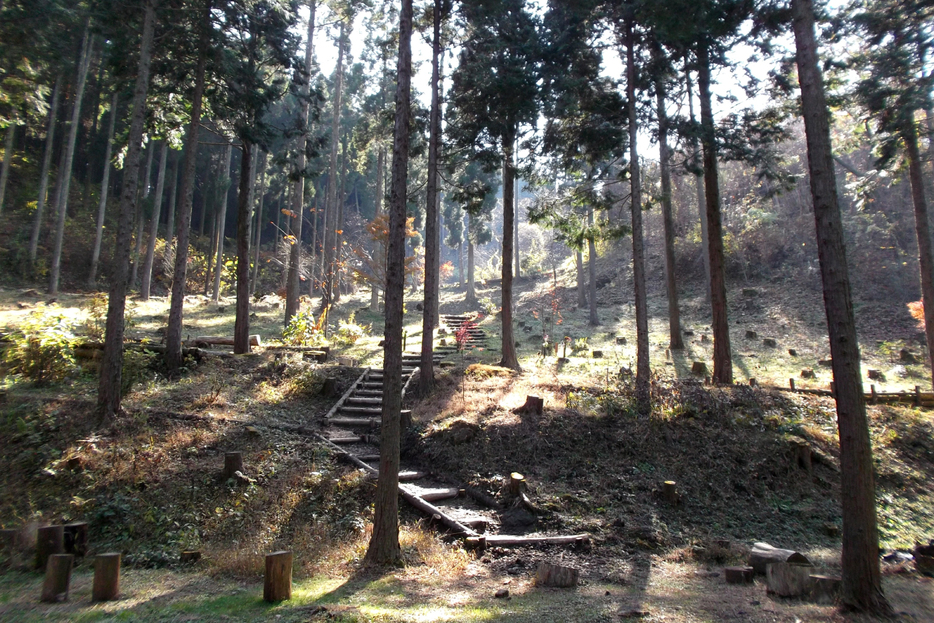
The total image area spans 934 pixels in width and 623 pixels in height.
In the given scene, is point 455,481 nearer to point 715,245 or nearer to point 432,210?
point 432,210

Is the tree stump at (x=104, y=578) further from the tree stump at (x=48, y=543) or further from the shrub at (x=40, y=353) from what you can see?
the shrub at (x=40, y=353)

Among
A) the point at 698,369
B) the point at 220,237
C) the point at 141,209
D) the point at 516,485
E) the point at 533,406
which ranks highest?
the point at 141,209

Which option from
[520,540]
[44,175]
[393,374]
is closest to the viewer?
[393,374]

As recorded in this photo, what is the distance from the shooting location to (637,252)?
1207 centimetres

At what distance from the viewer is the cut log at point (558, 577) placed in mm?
6109

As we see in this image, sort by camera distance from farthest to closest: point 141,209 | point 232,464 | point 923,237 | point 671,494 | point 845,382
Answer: point 141,209
point 923,237
point 232,464
point 671,494
point 845,382

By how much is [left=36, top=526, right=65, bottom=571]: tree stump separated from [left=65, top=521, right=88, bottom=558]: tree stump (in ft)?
0.98

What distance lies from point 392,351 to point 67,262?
99.4 feet

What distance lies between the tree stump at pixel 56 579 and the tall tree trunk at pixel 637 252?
32.1 feet

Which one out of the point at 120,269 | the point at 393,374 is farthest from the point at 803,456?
the point at 120,269

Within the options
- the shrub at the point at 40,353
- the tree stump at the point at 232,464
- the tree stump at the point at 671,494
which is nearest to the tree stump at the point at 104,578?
the tree stump at the point at 232,464

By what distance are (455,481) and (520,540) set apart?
95.3 inches

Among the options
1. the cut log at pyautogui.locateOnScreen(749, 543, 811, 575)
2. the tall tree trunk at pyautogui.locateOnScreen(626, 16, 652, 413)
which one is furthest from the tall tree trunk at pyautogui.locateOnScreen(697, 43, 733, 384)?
the cut log at pyautogui.locateOnScreen(749, 543, 811, 575)

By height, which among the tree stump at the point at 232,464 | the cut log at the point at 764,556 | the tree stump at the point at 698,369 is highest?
the tree stump at the point at 698,369
